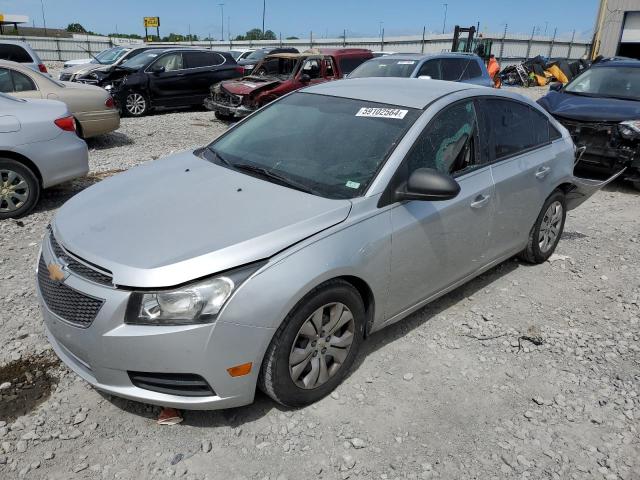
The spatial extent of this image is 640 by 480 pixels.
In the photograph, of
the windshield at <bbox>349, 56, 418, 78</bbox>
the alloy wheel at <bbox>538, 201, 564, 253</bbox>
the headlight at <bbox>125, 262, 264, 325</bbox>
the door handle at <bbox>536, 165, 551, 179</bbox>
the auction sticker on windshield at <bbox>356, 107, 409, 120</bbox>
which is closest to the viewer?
the headlight at <bbox>125, 262, 264, 325</bbox>

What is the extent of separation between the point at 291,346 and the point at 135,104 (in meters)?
11.6

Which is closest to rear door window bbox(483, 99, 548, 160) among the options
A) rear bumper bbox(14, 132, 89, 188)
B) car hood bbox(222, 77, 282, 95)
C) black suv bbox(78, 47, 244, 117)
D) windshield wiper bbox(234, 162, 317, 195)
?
windshield wiper bbox(234, 162, 317, 195)

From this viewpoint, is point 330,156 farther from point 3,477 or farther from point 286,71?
point 286,71

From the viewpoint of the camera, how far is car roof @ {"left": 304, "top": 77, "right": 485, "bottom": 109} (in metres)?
3.52

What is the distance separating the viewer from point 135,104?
41.5ft

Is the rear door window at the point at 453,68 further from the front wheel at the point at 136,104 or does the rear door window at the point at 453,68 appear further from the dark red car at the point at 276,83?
the front wheel at the point at 136,104

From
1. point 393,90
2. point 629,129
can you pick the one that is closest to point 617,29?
point 629,129

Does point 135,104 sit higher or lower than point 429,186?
lower

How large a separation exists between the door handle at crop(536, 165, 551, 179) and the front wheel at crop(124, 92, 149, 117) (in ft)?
35.3

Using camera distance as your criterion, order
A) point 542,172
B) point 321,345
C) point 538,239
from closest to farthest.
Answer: point 321,345
point 542,172
point 538,239

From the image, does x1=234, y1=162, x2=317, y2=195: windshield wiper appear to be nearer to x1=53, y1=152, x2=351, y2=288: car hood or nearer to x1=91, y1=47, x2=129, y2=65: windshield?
x1=53, y1=152, x2=351, y2=288: car hood

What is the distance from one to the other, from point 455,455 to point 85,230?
2265mm

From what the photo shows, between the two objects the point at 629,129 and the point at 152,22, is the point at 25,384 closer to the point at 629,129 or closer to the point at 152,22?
the point at 629,129

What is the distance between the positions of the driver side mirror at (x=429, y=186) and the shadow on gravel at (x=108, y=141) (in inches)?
304
